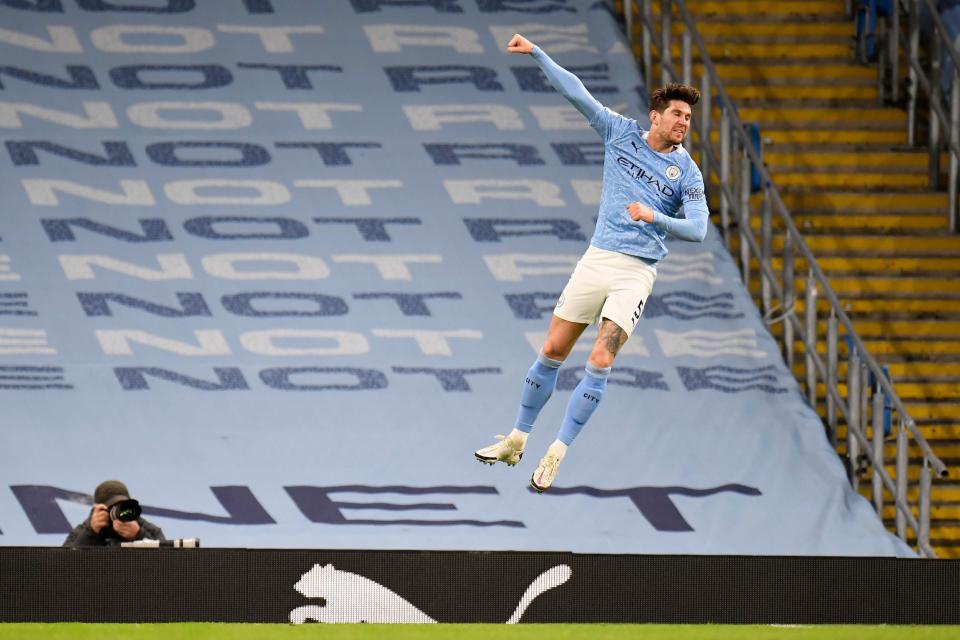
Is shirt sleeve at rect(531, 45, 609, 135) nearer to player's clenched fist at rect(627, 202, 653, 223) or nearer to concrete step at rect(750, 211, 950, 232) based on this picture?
player's clenched fist at rect(627, 202, 653, 223)

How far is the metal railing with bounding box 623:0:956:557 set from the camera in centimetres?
1123

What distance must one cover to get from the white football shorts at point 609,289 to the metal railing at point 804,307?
144 inches

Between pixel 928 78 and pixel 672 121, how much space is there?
21.4ft

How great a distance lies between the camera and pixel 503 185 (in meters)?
12.6

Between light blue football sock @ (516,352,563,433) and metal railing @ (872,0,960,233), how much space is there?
18.2 ft

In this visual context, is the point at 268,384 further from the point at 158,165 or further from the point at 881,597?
the point at 881,597

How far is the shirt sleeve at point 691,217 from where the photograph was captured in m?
7.41

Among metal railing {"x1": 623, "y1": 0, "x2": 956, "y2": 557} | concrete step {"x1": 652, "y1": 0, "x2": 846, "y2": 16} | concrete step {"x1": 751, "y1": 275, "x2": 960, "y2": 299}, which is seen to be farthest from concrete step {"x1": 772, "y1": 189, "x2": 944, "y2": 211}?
concrete step {"x1": 652, "y1": 0, "x2": 846, "y2": 16}

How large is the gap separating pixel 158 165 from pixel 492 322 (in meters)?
2.62

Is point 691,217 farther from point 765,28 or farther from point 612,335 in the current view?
point 765,28

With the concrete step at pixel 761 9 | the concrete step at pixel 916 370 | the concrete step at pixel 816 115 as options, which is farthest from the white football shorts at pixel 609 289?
the concrete step at pixel 761 9

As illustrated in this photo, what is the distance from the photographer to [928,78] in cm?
1359

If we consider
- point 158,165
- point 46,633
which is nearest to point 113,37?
point 158,165

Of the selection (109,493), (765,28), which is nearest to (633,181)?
(109,493)
